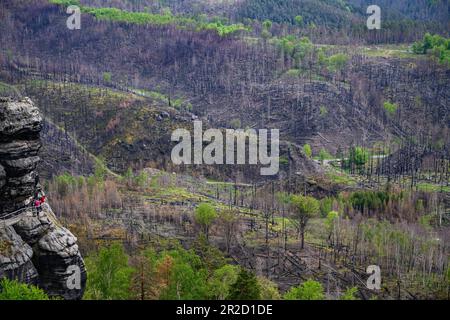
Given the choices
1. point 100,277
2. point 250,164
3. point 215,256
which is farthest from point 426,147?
point 100,277

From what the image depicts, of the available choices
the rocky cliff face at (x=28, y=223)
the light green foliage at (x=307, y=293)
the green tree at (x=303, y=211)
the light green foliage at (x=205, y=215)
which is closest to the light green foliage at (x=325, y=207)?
the green tree at (x=303, y=211)

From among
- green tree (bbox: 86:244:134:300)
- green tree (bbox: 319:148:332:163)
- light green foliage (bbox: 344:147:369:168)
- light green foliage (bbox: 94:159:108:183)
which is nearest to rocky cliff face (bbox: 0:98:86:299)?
green tree (bbox: 86:244:134:300)

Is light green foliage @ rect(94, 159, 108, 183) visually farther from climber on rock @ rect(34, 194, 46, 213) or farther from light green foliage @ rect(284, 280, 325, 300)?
light green foliage @ rect(284, 280, 325, 300)

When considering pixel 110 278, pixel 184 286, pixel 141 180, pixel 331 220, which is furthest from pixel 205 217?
pixel 184 286

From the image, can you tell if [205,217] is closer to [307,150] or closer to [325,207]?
[325,207]

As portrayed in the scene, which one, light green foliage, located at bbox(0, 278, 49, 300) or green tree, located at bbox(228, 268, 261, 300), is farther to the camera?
green tree, located at bbox(228, 268, 261, 300)

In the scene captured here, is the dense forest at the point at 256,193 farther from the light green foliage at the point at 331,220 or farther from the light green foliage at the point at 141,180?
the light green foliage at the point at 141,180

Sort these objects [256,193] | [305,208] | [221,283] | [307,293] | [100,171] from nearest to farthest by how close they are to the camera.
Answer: [307,293] → [221,283] → [305,208] → [256,193] → [100,171]
